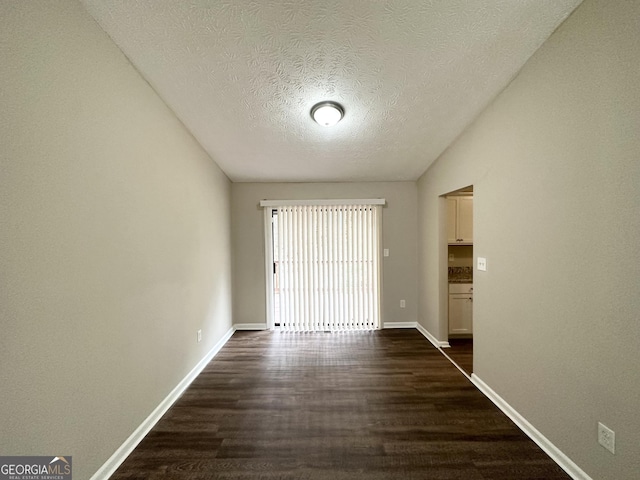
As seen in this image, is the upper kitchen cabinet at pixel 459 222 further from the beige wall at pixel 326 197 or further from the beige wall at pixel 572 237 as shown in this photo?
the beige wall at pixel 572 237

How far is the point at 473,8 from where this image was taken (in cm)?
142

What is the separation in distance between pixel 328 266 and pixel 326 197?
41.4 inches

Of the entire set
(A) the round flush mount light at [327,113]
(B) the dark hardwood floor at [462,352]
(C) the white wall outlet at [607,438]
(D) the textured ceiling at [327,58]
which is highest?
(D) the textured ceiling at [327,58]

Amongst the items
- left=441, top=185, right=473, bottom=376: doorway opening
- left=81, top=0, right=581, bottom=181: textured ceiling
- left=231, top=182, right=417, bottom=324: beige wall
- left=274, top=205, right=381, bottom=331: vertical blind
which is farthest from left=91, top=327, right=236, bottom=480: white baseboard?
left=441, top=185, right=473, bottom=376: doorway opening

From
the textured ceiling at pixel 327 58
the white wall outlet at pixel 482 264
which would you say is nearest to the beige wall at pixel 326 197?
the textured ceiling at pixel 327 58

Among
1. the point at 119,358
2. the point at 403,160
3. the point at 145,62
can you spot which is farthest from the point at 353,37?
the point at 119,358

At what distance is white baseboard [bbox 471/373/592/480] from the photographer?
147 cm

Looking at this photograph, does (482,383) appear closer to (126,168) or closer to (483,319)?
(483,319)

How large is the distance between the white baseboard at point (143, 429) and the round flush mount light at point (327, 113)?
2.66 m

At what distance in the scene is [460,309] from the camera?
11.6 feet

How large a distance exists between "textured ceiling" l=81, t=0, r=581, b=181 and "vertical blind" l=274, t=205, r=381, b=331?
4.72ft

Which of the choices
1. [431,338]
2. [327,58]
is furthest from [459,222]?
[327,58]

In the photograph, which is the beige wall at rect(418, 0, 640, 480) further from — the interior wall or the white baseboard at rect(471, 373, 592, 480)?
the interior wall

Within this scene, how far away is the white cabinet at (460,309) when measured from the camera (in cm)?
351
